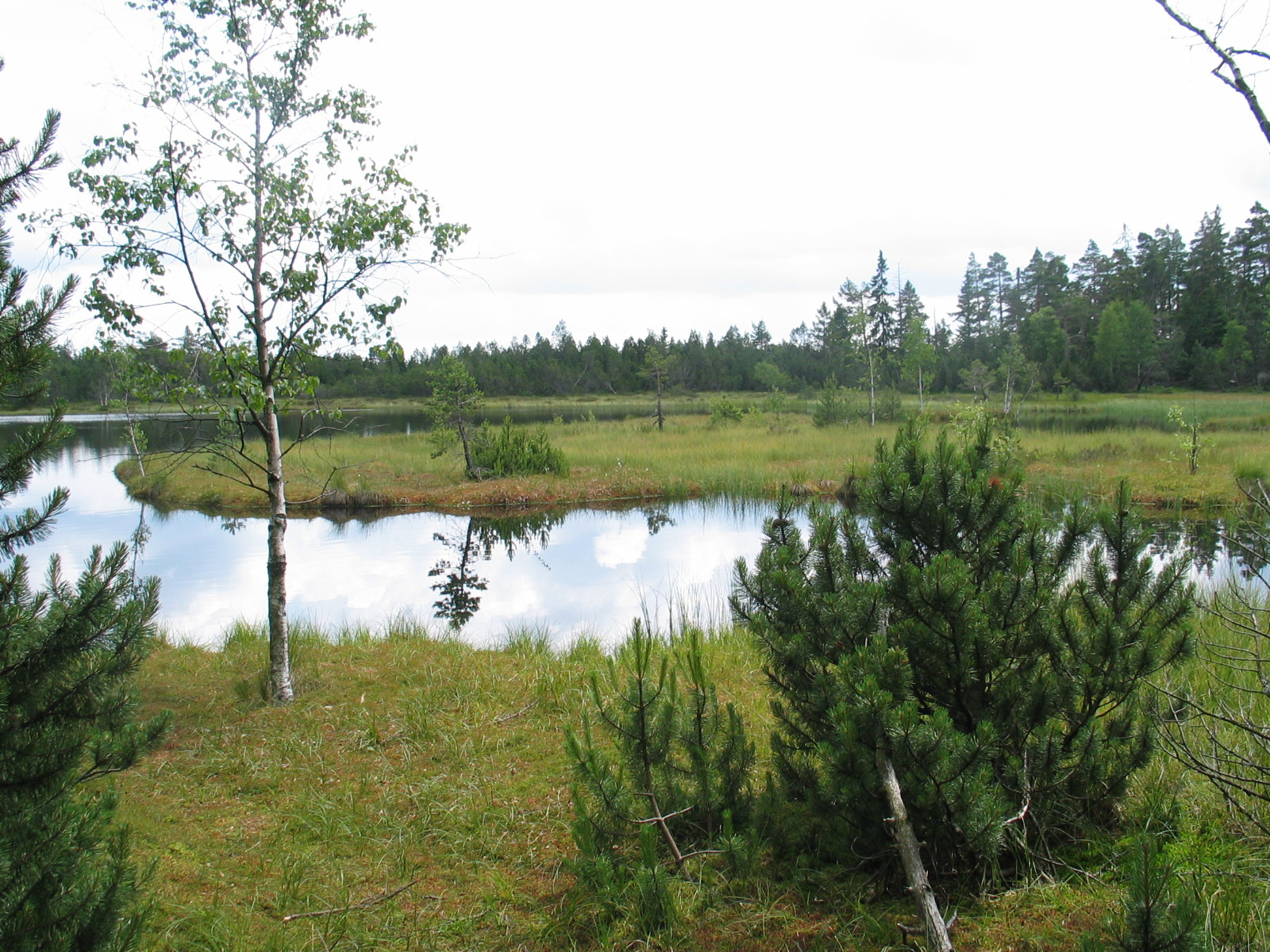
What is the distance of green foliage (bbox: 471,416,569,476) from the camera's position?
2117 cm

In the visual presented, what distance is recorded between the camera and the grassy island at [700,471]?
17203mm

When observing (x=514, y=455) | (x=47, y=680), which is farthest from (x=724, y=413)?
(x=47, y=680)

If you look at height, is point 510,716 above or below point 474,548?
above

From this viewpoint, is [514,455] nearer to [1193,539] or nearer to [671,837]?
[1193,539]

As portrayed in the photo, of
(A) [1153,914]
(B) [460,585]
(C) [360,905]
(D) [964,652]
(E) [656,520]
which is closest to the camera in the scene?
(A) [1153,914]

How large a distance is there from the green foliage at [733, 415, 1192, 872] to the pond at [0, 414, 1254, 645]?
350 centimetres

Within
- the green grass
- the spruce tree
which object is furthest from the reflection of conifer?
the spruce tree

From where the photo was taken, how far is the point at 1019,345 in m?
47.0

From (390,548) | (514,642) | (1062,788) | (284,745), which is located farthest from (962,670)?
(390,548)

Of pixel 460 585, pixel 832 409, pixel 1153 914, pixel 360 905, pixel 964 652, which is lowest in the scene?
pixel 460 585

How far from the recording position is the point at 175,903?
123 inches

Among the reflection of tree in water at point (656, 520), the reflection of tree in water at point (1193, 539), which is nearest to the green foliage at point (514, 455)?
the reflection of tree in water at point (656, 520)

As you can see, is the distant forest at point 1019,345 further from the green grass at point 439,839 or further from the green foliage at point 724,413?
the green grass at point 439,839

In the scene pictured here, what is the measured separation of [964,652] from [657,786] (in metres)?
1.39
